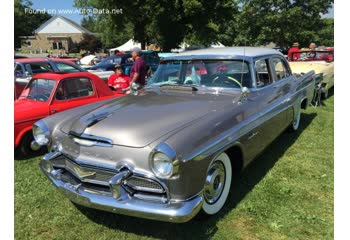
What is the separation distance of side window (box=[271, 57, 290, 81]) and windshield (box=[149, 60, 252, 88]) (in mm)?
996

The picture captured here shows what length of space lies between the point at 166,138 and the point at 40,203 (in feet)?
6.01

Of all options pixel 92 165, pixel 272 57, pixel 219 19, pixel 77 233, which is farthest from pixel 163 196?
pixel 219 19

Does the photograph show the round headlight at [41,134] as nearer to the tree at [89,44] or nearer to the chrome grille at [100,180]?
the chrome grille at [100,180]

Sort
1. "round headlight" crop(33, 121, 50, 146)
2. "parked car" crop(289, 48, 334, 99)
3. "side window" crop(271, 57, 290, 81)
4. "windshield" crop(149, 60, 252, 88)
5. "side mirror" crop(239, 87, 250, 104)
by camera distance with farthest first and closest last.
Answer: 1. "parked car" crop(289, 48, 334, 99)
2. "side window" crop(271, 57, 290, 81)
3. "windshield" crop(149, 60, 252, 88)
4. "side mirror" crop(239, 87, 250, 104)
5. "round headlight" crop(33, 121, 50, 146)

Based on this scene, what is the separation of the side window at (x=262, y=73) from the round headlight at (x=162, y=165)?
1.96 meters

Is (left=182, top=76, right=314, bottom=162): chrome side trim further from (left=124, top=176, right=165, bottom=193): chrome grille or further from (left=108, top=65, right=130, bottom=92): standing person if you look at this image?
(left=108, top=65, right=130, bottom=92): standing person

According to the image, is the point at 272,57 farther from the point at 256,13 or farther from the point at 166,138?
the point at 256,13

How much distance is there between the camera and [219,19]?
2622 cm

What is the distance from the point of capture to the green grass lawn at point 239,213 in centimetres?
299

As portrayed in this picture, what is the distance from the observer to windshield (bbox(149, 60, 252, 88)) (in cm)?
393

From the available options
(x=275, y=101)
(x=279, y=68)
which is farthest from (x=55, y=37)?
(x=275, y=101)

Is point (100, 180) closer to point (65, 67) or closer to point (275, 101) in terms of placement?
point (275, 101)

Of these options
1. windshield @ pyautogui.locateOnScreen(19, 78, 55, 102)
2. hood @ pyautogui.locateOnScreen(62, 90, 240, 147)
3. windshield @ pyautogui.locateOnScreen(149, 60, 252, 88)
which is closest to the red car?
windshield @ pyautogui.locateOnScreen(19, 78, 55, 102)

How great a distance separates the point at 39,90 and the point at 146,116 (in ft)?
10.4
